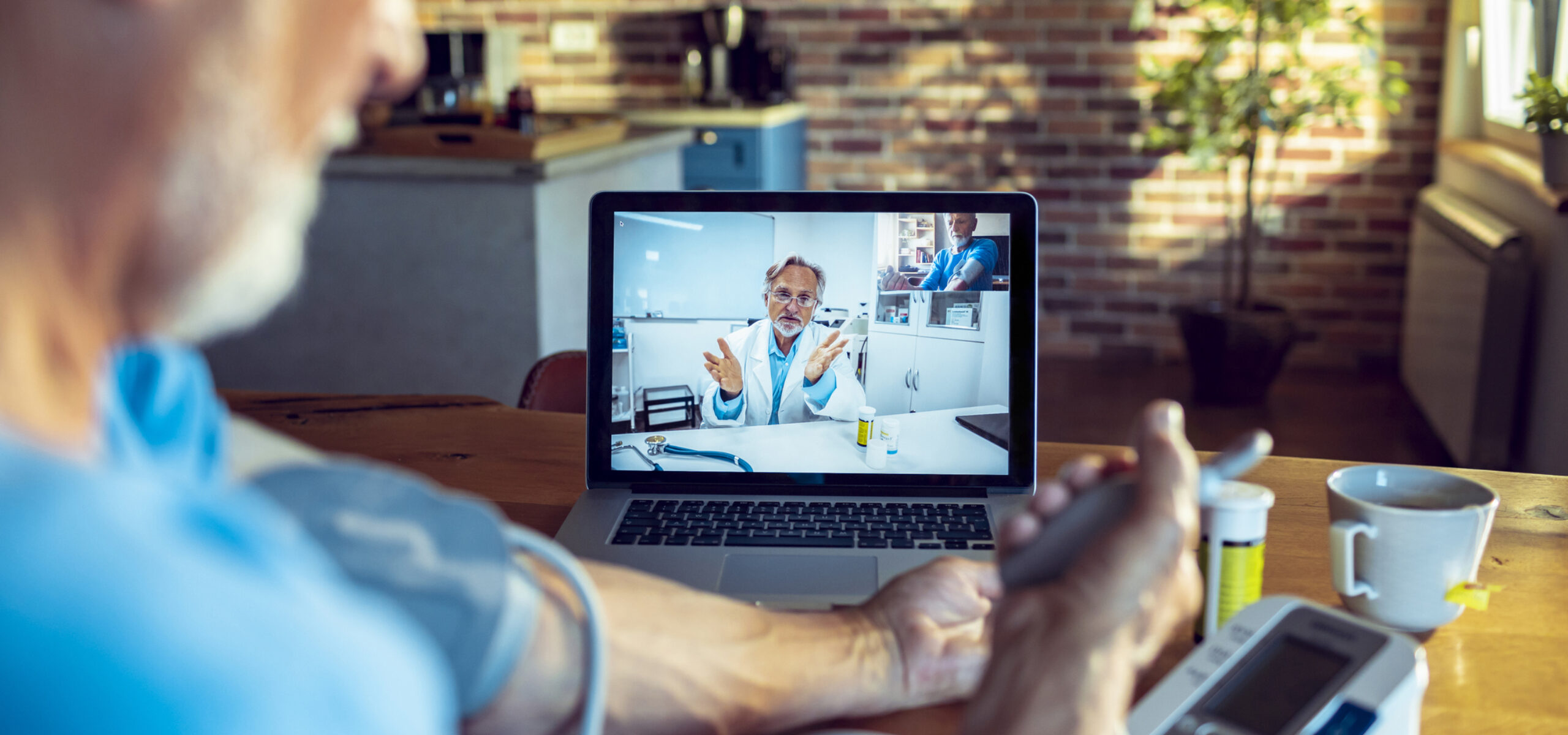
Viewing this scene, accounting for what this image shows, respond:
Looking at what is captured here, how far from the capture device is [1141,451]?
0.58m

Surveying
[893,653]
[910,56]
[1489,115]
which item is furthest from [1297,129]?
[893,653]

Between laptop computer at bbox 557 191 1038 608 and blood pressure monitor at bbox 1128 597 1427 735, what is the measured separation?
0.37 m

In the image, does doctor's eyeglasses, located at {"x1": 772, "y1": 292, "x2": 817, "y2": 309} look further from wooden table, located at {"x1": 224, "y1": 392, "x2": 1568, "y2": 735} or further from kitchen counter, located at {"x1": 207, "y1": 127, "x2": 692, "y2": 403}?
kitchen counter, located at {"x1": 207, "y1": 127, "x2": 692, "y2": 403}

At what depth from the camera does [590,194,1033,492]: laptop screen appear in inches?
42.4

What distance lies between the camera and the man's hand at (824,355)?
1075mm

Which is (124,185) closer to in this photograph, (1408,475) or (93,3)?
(93,3)

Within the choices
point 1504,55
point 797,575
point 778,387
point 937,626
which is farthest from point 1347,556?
point 1504,55

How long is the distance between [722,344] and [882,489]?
0.20m

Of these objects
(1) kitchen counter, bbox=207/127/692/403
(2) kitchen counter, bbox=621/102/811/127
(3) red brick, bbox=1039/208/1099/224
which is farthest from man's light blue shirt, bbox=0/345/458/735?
(3) red brick, bbox=1039/208/1099/224

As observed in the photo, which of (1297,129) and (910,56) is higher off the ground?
(910,56)

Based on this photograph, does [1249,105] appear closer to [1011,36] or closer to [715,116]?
[1011,36]


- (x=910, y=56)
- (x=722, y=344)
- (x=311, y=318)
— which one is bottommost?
(x=311, y=318)

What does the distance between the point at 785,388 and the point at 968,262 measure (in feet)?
0.67

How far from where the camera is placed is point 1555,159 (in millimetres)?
2559
